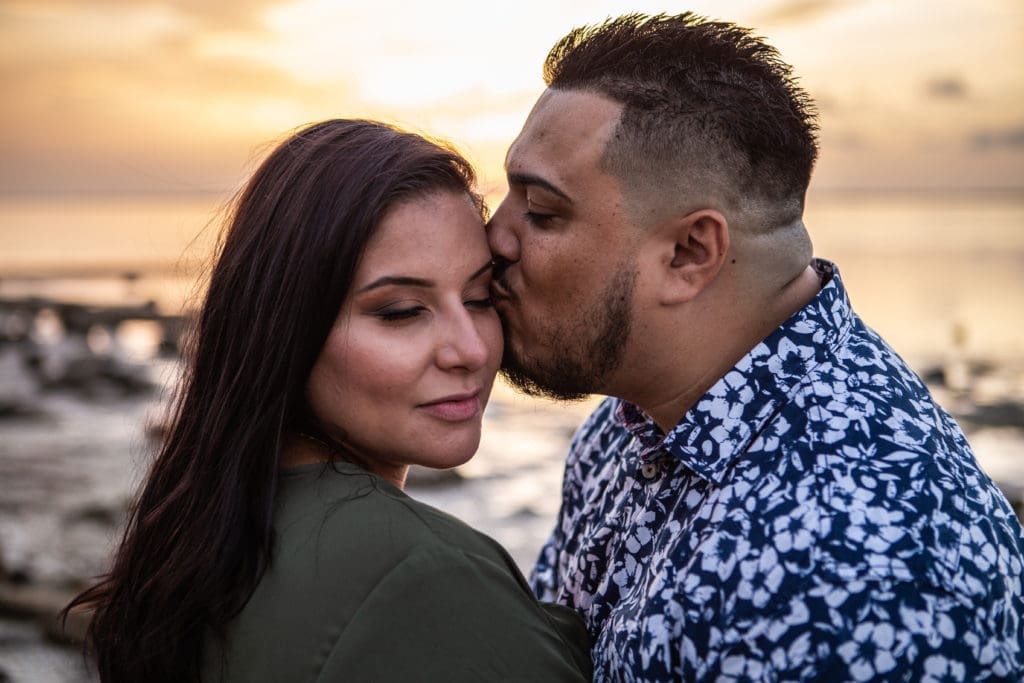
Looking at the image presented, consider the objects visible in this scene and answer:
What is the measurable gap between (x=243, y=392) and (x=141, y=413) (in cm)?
1244

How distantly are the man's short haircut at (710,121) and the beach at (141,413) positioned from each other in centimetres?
137

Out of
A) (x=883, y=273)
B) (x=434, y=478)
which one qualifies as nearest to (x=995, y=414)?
(x=434, y=478)

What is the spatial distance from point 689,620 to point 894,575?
1.54ft

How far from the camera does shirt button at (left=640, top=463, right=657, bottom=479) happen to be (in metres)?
2.92

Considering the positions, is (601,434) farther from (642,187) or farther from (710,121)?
(710,121)

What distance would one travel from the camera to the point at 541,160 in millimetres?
3072

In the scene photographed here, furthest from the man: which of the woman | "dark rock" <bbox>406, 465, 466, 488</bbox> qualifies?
"dark rock" <bbox>406, 465, 466, 488</bbox>

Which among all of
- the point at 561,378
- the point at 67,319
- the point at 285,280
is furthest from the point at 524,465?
the point at 67,319

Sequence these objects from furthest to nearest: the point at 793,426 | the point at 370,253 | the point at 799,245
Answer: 1. the point at 799,245
2. the point at 370,253
3. the point at 793,426

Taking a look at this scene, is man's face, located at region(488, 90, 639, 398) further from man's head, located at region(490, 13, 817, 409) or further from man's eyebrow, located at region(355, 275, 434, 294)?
man's eyebrow, located at region(355, 275, 434, 294)

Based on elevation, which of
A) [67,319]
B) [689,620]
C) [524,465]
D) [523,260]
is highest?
[523,260]

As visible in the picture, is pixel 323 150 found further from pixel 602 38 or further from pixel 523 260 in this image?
pixel 602 38

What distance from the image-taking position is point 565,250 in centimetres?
305

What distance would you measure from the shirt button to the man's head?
0.91 feet
